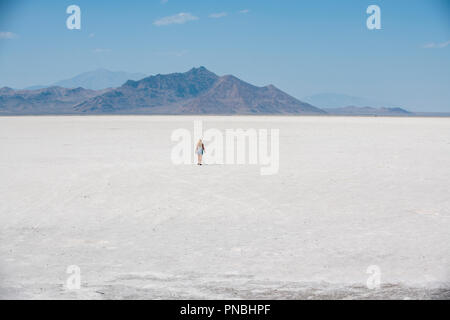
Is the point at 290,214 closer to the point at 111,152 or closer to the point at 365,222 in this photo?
the point at 365,222

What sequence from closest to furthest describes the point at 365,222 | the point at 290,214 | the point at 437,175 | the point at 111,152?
the point at 365,222
the point at 290,214
the point at 437,175
the point at 111,152

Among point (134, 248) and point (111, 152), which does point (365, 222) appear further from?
point (111, 152)

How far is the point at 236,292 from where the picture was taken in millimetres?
5805

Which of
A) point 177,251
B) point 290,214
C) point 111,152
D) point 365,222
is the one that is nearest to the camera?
point 177,251

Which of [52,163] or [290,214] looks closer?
[290,214]

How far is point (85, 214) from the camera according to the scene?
10047 millimetres

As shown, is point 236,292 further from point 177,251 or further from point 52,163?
point 52,163
